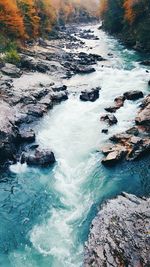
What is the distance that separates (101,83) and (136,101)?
898cm

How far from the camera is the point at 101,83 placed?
43312 millimetres

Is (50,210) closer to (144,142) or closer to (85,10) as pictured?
(144,142)

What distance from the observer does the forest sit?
59500 millimetres

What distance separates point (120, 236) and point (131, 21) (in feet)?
196

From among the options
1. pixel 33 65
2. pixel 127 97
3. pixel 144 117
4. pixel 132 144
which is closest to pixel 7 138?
pixel 132 144

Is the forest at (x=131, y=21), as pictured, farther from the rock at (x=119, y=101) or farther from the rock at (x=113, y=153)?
the rock at (x=113, y=153)

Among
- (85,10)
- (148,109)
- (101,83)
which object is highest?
(148,109)

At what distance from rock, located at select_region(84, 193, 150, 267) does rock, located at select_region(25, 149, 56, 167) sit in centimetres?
790

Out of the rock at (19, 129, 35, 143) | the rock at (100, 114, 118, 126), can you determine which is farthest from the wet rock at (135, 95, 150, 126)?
the rock at (19, 129, 35, 143)

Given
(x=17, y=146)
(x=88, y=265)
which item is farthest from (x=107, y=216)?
(x=17, y=146)

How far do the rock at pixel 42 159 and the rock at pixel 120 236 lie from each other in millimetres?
7904

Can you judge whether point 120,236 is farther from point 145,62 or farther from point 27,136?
point 145,62

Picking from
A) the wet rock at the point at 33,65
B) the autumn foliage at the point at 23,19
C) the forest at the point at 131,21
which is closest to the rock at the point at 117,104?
the wet rock at the point at 33,65

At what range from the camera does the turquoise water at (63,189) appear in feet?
59.1
